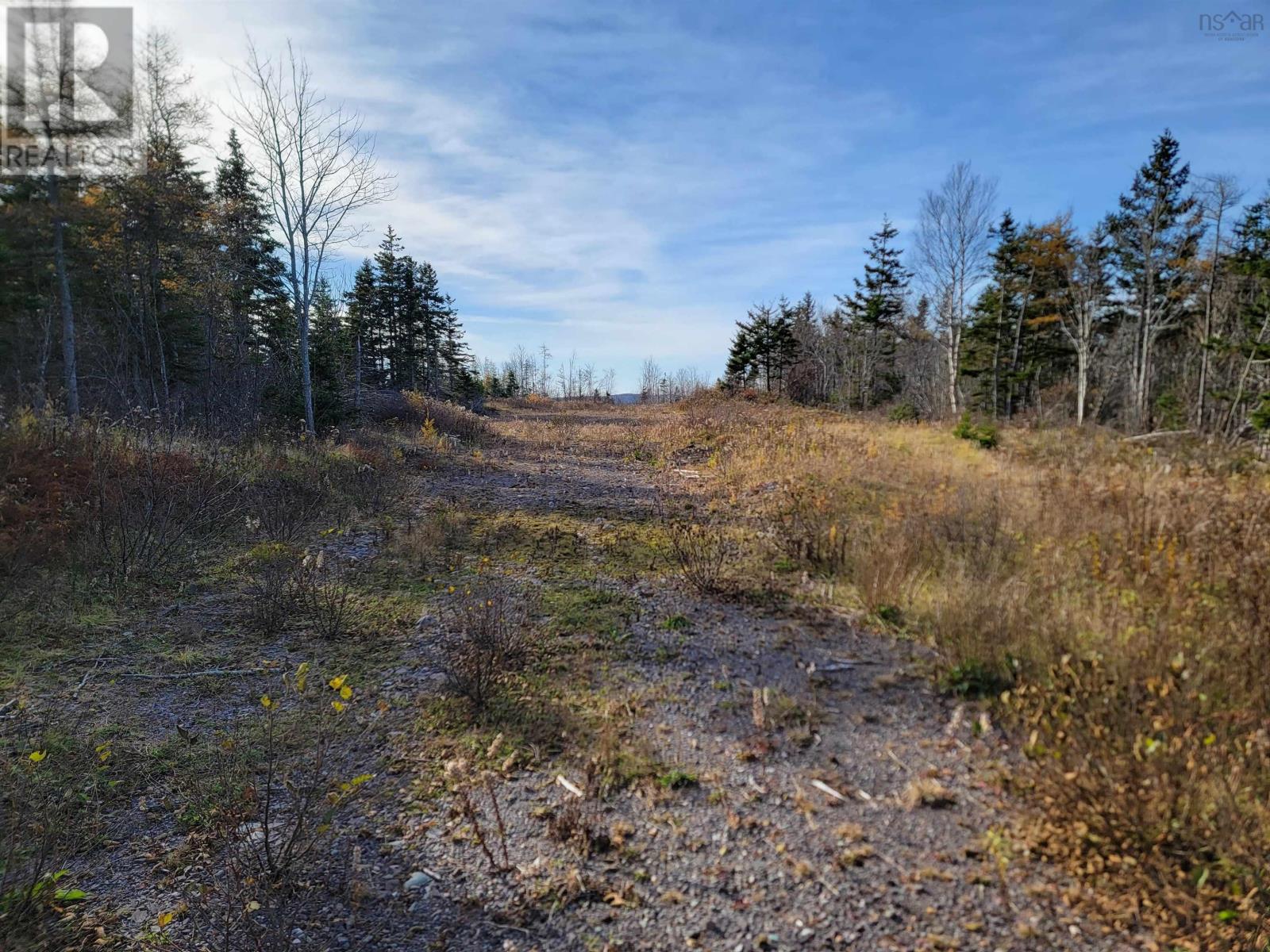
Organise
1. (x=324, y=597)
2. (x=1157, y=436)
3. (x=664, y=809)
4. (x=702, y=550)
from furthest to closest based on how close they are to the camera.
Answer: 1. (x=1157, y=436)
2. (x=702, y=550)
3. (x=324, y=597)
4. (x=664, y=809)

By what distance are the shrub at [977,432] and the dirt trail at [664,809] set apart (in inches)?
309

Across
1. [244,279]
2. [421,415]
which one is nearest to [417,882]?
[244,279]

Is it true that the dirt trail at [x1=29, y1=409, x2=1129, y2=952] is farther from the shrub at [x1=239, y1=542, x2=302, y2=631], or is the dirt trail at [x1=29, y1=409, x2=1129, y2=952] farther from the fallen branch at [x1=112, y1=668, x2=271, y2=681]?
the shrub at [x1=239, y1=542, x2=302, y2=631]

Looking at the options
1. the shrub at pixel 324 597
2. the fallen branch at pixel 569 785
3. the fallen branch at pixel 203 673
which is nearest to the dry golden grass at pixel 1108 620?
the fallen branch at pixel 569 785

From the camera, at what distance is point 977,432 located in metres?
11.0

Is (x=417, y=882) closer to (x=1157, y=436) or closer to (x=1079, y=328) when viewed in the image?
(x=1157, y=436)

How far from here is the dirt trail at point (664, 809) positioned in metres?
2.23

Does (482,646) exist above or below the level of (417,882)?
above

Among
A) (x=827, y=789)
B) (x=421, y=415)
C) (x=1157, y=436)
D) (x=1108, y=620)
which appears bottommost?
(x=827, y=789)

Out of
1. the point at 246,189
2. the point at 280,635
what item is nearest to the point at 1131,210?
the point at 280,635

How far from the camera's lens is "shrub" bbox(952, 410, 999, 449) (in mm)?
10602

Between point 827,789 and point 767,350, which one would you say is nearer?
point 827,789

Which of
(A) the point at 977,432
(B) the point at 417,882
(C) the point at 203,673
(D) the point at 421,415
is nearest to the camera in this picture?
(B) the point at 417,882

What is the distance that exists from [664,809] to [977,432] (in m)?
10.6
